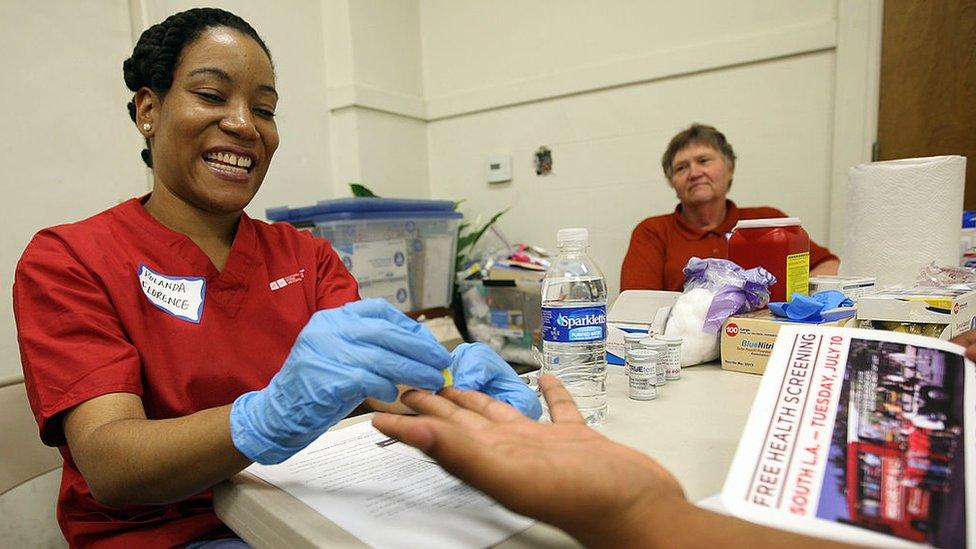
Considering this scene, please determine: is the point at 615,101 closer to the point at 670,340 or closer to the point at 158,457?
the point at 670,340

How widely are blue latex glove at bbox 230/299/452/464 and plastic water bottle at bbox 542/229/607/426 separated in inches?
8.7

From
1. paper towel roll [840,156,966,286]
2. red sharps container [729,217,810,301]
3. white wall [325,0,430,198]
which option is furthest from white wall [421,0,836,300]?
red sharps container [729,217,810,301]

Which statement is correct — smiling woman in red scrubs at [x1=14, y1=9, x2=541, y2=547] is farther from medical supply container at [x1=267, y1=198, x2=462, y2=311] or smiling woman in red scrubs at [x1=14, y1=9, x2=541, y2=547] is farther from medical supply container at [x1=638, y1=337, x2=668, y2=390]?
medical supply container at [x1=267, y1=198, x2=462, y2=311]

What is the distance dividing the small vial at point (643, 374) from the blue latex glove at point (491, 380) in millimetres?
214

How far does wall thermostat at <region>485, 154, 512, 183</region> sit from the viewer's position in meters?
2.86

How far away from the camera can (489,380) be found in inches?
30.2

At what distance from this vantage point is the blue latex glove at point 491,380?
2.42ft

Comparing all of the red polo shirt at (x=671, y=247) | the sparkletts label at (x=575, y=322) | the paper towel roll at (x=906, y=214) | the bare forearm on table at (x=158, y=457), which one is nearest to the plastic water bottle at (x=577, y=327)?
the sparkletts label at (x=575, y=322)

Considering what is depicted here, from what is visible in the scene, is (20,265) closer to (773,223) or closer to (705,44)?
(773,223)

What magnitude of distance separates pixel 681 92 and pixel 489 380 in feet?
6.72

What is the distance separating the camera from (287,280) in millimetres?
1133

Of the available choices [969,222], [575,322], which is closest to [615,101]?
[969,222]

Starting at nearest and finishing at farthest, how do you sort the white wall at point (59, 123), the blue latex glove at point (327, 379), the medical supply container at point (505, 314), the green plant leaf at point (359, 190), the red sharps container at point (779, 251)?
the blue latex glove at point (327, 379)
the red sharps container at point (779, 251)
the white wall at point (59, 123)
the medical supply container at point (505, 314)
the green plant leaf at point (359, 190)

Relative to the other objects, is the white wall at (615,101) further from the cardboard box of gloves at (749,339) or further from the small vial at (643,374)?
the small vial at (643,374)
